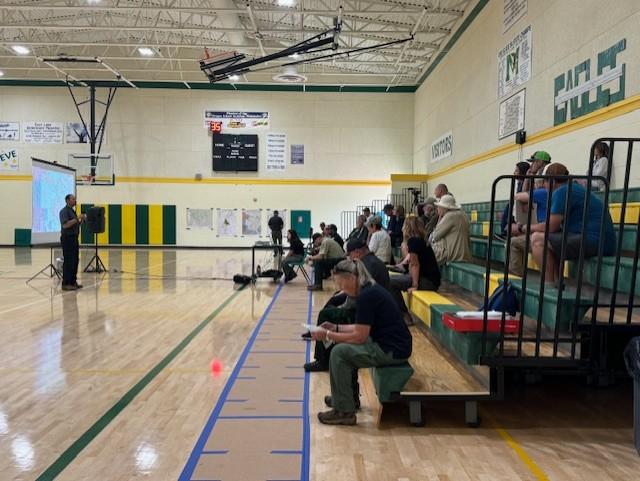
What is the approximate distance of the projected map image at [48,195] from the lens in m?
10.7

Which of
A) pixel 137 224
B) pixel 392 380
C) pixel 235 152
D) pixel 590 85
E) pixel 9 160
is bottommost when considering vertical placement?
pixel 392 380

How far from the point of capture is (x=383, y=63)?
59.2 ft

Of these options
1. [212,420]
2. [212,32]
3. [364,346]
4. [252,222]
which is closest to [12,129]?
[212,32]

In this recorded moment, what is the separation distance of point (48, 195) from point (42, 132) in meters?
12.3

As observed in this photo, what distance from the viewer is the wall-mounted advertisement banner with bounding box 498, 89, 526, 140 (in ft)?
33.6

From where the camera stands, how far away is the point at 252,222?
22.3m

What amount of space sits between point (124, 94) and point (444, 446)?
21694mm

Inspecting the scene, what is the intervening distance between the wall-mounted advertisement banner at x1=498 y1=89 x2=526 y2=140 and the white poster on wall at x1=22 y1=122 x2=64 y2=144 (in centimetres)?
1786

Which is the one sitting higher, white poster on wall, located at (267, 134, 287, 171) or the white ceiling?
the white ceiling

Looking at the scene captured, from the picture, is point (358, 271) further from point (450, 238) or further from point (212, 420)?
point (450, 238)

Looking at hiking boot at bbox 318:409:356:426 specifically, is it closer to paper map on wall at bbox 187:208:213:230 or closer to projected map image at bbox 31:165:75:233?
projected map image at bbox 31:165:75:233

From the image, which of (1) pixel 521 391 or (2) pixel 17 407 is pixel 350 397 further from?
(2) pixel 17 407

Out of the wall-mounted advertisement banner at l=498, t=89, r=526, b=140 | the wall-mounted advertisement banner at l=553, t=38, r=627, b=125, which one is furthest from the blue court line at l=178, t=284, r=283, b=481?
the wall-mounted advertisement banner at l=498, t=89, r=526, b=140

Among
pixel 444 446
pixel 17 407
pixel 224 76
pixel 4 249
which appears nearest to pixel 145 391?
pixel 17 407
